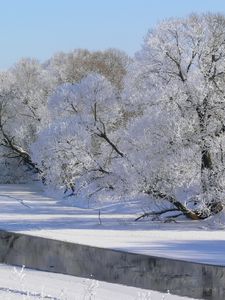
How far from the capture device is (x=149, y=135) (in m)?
27.2

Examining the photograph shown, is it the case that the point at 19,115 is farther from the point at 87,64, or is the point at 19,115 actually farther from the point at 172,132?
the point at 172,132

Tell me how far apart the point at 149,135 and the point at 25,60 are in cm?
3738

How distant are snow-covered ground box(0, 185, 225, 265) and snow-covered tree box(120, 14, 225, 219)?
1.62m

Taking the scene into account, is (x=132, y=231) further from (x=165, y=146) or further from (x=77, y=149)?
(x=77, y=149)

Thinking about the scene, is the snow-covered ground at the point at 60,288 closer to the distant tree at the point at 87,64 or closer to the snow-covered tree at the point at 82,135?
the snow-covered tree at the point at 82,135

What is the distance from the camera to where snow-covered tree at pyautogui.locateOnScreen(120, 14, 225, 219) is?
26234 millimetres

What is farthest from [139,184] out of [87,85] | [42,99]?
[42,99]

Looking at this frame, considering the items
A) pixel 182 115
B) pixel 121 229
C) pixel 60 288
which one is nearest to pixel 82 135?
pixel 182 115

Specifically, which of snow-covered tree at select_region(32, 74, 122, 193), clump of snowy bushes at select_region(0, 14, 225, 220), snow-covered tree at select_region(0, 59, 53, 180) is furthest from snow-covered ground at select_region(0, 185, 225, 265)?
snow-covered tree at select_region(0, 59, 53, 180)

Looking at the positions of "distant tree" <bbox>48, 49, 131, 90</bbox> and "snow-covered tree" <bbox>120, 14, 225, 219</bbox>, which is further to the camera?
"distant tree" <bbox>48, 49, 131, 90</bbox>

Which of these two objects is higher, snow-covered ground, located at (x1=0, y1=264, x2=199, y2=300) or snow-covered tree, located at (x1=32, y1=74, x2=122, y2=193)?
snow-covered tree, located at (x1=32, y1=74, x2=122, y2=193)

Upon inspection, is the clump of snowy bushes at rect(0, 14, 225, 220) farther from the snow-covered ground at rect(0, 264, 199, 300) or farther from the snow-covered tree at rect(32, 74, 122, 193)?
the snow-covered ground at rect(0, 264, 199, 300)

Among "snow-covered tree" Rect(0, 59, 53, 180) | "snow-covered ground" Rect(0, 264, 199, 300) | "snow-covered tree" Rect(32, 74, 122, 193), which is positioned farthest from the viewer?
"snow-covered tree" Rect(0, 59, 53, 180)

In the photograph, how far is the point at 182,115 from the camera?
26734mm
